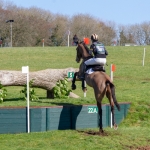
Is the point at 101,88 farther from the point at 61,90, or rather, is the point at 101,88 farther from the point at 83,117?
the point at 61,90

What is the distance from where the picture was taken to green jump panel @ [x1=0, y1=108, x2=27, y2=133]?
42.5 ft

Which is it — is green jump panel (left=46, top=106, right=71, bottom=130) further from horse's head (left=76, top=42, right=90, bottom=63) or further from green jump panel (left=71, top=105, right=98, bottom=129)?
horse's head (left=76, top=42, right=90, bottom=63)

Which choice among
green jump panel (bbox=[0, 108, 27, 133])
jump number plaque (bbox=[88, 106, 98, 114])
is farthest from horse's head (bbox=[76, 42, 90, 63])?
green jump panel (bbox=[0, 108, 27, 133])

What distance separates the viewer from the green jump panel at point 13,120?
12945 mm

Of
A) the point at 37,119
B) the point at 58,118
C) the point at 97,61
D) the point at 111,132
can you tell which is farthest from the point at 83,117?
the point at 97,61

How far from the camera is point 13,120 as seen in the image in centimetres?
1305

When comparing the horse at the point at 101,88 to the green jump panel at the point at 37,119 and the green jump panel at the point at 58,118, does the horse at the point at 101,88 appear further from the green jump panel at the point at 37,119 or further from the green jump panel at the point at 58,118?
the green jump panel at the point at 37,119

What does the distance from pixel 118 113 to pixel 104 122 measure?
1029 mm

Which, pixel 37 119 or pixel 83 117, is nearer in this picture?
pixel 37 119

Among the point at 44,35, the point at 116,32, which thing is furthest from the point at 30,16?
the point at 116,32

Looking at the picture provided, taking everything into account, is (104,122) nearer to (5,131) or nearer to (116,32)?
(5,131)

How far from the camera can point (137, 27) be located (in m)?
69.2

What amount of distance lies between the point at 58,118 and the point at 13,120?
1.32 meters

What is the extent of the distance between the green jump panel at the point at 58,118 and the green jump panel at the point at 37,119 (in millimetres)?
127
